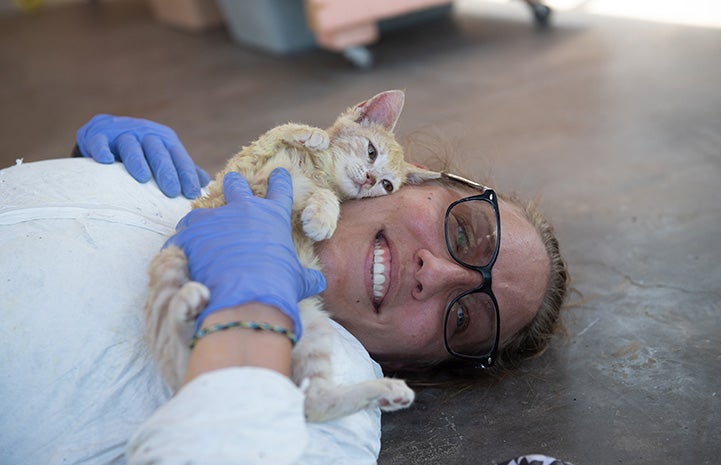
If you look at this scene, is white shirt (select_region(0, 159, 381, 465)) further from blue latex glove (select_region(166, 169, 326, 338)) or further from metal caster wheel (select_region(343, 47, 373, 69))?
Result: metal caster wheel (select_region(343, 47, 373, 69))

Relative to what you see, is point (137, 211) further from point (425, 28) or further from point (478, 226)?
point (425, 28)

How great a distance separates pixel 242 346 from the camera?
1.17 m

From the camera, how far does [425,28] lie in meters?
6.25

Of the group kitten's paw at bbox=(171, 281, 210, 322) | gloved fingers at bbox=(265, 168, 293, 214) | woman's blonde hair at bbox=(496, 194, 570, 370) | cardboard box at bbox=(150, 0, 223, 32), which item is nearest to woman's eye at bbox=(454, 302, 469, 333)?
woman's blonde hair at bbox=(496, 194, 570, 370)

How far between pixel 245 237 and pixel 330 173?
66 centimetres

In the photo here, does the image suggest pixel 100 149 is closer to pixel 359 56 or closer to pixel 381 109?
pixel 381 109

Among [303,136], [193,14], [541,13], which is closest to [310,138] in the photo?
[303,136]

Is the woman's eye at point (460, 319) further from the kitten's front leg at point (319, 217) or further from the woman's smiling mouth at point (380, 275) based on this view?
the kitten's front leg at point (319, 217)

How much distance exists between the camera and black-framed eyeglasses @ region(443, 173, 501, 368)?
1.78 m

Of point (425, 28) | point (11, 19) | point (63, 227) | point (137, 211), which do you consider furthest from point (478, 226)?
point (11, 19)

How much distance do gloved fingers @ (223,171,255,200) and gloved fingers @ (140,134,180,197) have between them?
0.35m

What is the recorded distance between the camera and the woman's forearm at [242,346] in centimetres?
116

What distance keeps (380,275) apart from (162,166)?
76cm

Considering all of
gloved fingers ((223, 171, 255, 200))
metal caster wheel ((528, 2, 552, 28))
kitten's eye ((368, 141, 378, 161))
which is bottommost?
kitten's eye ((368, 141, 378, 161))
